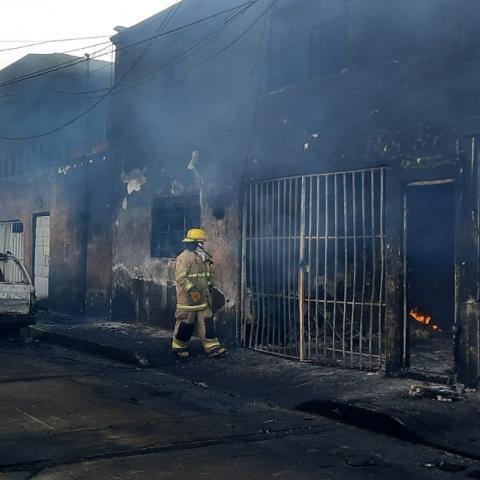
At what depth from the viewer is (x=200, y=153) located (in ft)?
35.1

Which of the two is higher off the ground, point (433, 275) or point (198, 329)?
point (433, 275)

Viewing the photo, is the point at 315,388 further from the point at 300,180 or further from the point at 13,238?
the point at 13,238

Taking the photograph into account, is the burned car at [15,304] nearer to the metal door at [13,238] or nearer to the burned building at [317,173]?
the burned building at [317,173]

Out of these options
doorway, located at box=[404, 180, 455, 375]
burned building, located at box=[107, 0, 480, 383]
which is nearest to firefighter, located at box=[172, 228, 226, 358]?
burned building, located at box=[107, 0, 480, 383]

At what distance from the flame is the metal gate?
903 millimetres

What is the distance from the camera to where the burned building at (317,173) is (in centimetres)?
699

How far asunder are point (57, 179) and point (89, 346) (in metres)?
6.34

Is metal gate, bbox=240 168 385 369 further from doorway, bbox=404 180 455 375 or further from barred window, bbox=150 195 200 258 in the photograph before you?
barred window, bbox=150 195 200 258

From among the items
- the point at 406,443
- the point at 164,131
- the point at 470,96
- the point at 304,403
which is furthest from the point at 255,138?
the point at 406,443

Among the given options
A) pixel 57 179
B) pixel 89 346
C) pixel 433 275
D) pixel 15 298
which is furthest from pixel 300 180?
pixel 57 179

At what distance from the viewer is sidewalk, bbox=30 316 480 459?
5.60 m

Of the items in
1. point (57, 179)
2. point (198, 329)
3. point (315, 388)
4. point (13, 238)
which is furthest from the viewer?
point (13, 238)

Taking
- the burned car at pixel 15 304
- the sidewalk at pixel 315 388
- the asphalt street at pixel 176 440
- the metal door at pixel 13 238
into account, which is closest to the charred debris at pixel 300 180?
the sidewalk at pixel 315 388

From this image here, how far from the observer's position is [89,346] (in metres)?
10.4
